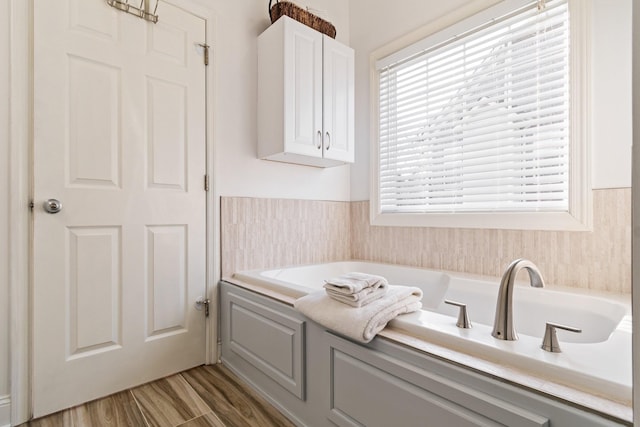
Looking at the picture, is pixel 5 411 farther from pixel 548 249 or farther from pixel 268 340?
pixel 548 249

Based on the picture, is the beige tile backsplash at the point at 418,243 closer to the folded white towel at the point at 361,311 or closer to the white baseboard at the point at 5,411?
the folded white towel at the point at 361,311

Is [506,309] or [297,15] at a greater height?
[297,15]

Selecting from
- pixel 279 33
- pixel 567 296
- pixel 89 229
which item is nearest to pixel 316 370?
pixel 567 296

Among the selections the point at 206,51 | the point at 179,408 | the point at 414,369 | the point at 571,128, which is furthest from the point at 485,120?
the point at 179,408

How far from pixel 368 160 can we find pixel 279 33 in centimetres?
114

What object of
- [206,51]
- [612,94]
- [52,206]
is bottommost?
[52,206]

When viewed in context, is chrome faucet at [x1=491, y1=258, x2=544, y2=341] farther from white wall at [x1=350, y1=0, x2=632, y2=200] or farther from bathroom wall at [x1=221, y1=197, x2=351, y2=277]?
bathroom wall at [x1=221, y1=197, x2=351, y2=277]

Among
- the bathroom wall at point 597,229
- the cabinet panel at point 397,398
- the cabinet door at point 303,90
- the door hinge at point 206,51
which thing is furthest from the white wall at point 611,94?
the door hinge at point 206,51

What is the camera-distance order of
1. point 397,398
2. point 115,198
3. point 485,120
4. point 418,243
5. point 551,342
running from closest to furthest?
point 551,342, point 397,398, point 115,198, point 485,120, point 418,243

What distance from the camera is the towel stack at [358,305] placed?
1.06 m

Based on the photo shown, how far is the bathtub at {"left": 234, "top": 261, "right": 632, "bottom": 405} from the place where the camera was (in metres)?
0.74

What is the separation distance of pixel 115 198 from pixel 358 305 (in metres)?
1.36

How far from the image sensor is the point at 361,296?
116 cm

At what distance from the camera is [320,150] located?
7.03 feet
